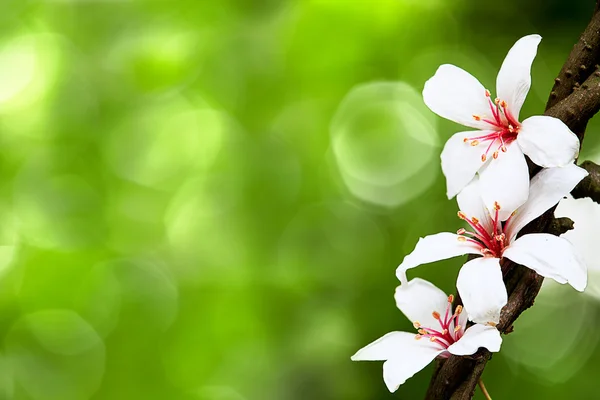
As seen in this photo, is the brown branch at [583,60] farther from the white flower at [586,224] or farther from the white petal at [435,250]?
the white flower at [586,224]

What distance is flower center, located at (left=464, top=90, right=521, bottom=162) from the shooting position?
35 cm

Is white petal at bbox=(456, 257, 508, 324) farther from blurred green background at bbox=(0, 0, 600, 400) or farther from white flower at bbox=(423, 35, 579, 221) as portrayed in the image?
blurred green background at bbox=(0, 0, 600, 400)

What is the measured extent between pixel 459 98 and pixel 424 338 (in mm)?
126

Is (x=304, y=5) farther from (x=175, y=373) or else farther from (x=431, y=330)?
(x=431, y=330)

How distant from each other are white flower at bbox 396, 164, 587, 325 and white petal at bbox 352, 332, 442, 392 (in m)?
0.03

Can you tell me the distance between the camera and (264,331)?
1.29 meters

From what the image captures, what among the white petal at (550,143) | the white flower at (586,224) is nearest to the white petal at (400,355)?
the white petal at (550,143)

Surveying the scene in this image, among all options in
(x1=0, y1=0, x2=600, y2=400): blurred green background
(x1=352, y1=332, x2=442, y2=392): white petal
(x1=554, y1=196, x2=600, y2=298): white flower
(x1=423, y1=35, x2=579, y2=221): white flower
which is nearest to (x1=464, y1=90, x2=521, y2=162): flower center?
(x1=423, y1=35, x2=579, y2=221): white flower

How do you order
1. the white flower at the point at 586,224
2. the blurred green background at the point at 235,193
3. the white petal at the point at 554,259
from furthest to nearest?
the blurred green background at the point at 235,193
the white flower at the point at 586,224
the white petal at the point at 554,259

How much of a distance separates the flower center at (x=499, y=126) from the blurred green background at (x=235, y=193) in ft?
3.14

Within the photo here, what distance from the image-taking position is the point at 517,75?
35cm

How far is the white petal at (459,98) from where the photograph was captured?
36 cm

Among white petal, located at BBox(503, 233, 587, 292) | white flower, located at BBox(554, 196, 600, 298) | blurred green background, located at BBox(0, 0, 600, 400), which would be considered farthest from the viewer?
blurred green background, located at BBox(0, 0, 600, 400)

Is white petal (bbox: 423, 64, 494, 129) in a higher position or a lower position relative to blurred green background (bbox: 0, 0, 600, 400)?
lower
